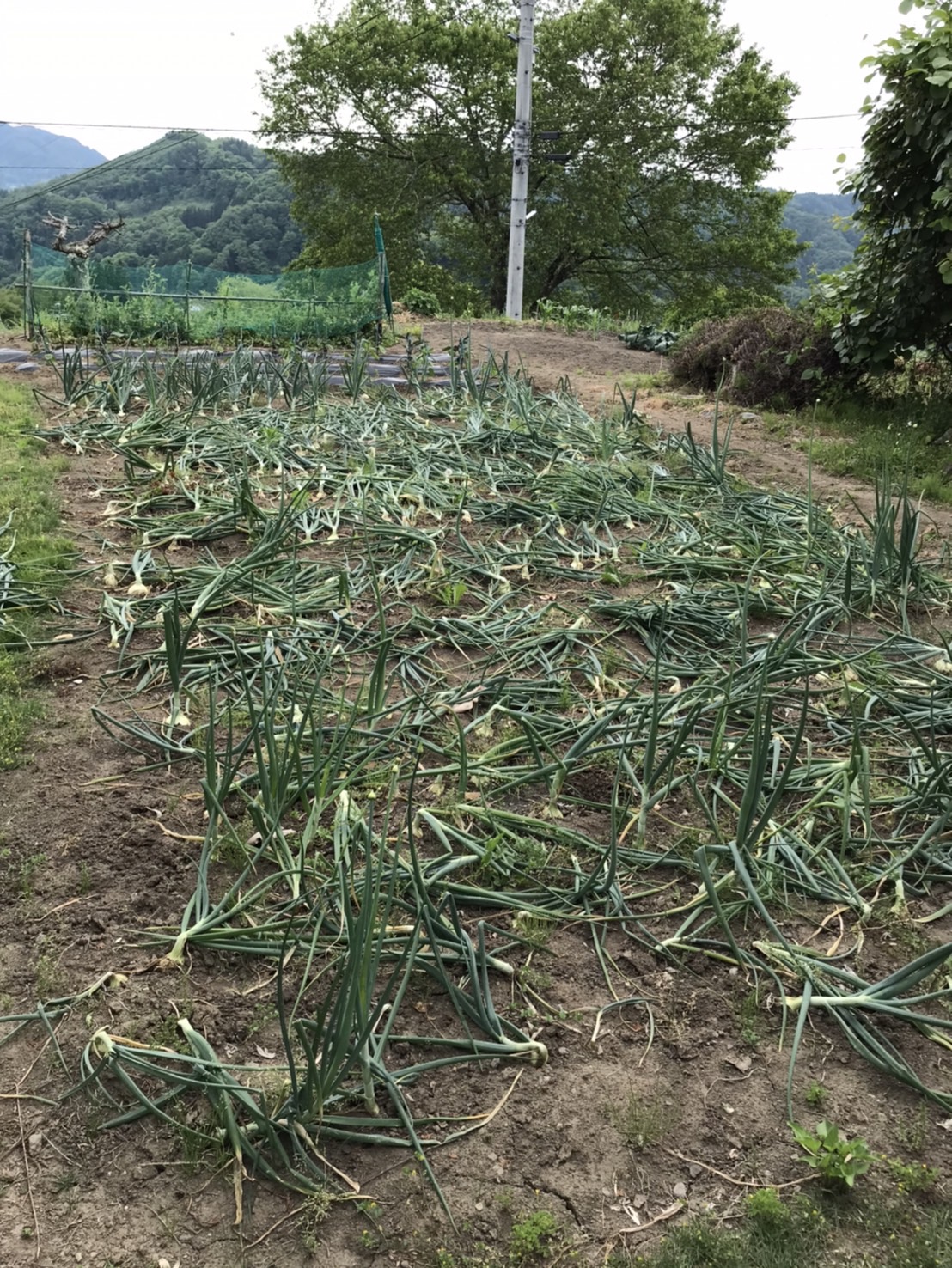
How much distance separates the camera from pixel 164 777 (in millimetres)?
2494

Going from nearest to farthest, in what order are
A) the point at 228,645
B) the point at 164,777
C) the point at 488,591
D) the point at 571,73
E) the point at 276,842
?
the point at 276,842 → the point at 164,777 → the point at 228,645 → the point at 488,591 → the point at 571,73

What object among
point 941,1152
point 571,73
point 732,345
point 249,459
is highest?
point 571,73

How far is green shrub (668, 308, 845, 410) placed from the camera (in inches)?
274

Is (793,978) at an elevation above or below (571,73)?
below

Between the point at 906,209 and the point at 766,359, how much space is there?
1.46 m

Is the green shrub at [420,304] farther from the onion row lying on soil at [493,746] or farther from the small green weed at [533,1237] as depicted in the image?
the small green weed at [533,1237]

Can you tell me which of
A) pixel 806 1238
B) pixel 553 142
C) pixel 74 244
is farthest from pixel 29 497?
pixel 553 142

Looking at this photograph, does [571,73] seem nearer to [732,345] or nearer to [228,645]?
[732,345]

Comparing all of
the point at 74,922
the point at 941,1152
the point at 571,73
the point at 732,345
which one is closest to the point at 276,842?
the point at 74,922

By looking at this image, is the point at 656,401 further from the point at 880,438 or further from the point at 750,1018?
the point at 750,1018

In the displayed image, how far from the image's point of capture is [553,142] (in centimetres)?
A: 2178

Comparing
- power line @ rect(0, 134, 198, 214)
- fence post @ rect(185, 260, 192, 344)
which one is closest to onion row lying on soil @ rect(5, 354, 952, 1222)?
fence post @ rect(185, 260, 192, 344)

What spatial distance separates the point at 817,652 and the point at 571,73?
73.3 ft

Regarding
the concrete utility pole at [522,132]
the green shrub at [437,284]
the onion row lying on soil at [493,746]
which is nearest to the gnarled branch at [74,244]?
the concrete utility pole at [522,132]
